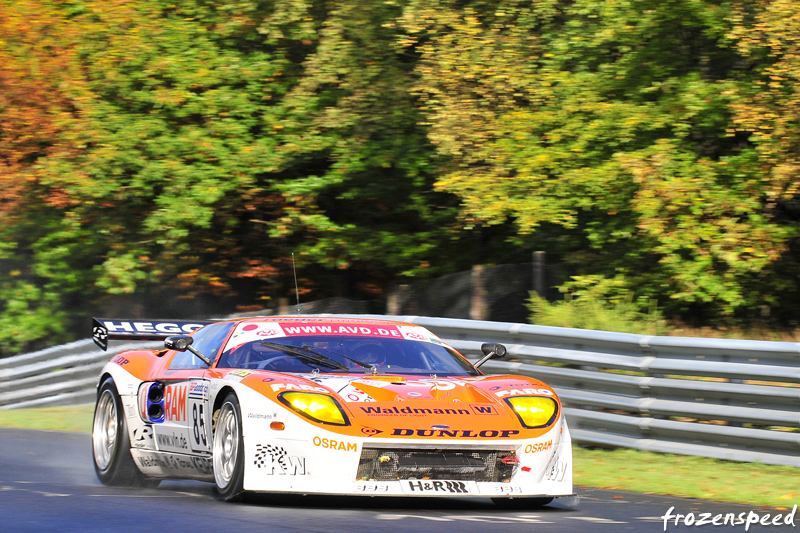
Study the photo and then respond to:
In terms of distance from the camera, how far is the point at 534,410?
22.6 feet

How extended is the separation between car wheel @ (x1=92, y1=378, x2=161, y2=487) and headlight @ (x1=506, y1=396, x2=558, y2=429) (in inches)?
117

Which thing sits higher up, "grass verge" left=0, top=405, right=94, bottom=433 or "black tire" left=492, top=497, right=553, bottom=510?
"black tire" left=492, top=497, right=553, bottom=510

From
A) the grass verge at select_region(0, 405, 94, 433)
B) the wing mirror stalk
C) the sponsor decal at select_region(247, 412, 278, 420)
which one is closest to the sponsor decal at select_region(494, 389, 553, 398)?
the sponsor decal at select_region(247, 412, 278, 420)

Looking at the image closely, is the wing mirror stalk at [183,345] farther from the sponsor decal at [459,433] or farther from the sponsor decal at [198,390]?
the sponsor decal at [459,433]

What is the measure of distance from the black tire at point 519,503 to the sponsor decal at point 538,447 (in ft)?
1.20

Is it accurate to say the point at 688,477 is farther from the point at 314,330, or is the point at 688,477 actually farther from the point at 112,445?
the point at 112,445

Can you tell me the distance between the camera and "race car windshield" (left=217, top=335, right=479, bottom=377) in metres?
7.22

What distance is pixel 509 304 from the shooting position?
15.9m

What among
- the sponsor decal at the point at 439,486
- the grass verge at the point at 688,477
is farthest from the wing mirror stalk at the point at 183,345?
the grass verge at the point at 688,477

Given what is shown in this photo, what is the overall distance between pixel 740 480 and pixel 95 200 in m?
11.7

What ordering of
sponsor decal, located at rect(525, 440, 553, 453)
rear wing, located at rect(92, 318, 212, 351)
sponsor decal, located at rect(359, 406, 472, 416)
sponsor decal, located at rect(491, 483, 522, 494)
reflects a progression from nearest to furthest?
sponsor decal, located at rect(359, 406, 472, 416), sponsor decal, located at rect(491, 483, 522, 494), sponsor decal, located at rect(525, 440, 553, 453), rear wing, located at rect(92, 318, 212, 351)

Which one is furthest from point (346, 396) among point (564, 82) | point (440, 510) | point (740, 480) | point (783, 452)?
point (564, 82)

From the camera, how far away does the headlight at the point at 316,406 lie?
6.37m

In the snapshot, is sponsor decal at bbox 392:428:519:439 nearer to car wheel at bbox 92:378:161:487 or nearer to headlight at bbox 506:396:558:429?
headlight at bbox 506:396:558:429
